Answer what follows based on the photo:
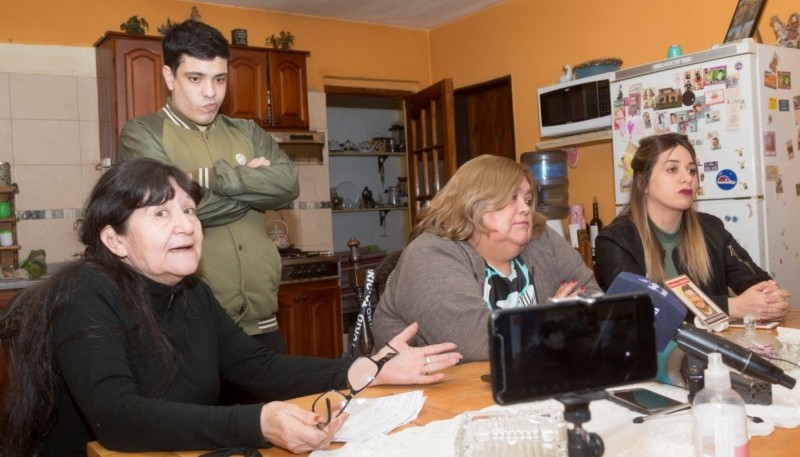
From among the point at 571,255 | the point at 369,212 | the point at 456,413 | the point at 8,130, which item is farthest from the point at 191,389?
the point at 369,212

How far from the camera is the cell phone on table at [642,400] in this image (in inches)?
51.9

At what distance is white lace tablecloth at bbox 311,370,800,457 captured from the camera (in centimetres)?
113

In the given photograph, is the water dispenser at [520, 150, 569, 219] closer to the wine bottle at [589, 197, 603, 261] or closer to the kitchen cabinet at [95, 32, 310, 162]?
the wine bottle at [589, 197, 603, 261]

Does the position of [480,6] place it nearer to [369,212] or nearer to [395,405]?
[369,212]

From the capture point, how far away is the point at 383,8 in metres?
5.70

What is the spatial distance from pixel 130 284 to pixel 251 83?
3.73m

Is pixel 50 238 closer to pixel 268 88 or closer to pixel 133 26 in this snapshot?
pixel 133 26

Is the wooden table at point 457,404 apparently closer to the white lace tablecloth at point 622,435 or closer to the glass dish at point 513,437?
the white lace tablecloth at point 622,435

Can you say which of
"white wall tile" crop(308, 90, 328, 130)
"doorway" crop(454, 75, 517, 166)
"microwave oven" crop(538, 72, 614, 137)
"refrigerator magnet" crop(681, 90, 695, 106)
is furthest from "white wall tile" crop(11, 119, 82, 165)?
"refrigerator magnet" crop(681, 90, 695, 106)

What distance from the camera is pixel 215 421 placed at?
122 cm

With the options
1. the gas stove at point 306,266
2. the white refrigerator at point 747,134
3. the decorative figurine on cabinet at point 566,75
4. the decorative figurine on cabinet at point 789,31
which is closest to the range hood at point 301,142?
the gas stove at point 306,266

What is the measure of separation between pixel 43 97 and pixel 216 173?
10.1 feet

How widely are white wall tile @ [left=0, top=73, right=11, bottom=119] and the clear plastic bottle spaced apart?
4618mm

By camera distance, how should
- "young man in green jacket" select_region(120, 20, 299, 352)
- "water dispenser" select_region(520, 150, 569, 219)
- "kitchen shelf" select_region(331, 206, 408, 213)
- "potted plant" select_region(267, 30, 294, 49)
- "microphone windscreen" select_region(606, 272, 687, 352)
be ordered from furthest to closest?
1. "kitchen shelf" select_region(331, 206, 408, 213)
2. "potted plant" select_region(267, 30, 294, 49)
3. "water dispenser" select_region(520, 150, 569, 219)
4. "young man in green jacket" select_region(120, 20, 299, 352)
5. "microphone windscreen" select_region(606, 272, 687, 352)
